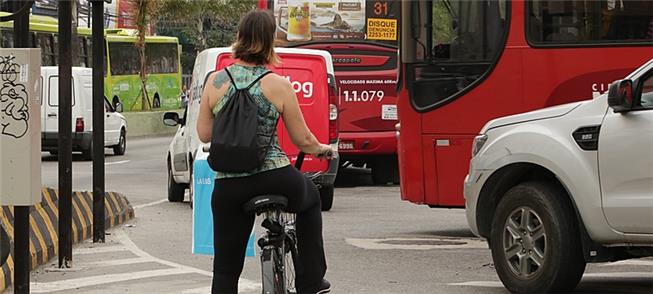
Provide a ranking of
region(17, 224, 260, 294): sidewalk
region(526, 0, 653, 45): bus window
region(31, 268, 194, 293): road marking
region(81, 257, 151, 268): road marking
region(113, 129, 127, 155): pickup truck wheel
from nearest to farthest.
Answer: region(17, 224, 260, 294): sidewalk → region(31, 268, 194, 293): road marking → region(81, 257, 151, 268): road marking → region(526, 0, 653, 45): bus window → region(113, 129, 127, 155): pickup truck wheel

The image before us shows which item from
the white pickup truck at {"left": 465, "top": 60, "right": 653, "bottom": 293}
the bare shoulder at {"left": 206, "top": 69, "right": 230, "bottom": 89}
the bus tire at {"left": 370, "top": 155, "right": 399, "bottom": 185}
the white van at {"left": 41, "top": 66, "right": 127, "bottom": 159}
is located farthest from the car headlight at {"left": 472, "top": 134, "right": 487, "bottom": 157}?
the white van at {"left": 41, "top": 66, "right": 127, "bottom": 159}

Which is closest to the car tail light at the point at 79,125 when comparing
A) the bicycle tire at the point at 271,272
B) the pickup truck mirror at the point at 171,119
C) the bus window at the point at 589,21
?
the pickup truck mirror at the point at 171,119

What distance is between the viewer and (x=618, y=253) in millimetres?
8930

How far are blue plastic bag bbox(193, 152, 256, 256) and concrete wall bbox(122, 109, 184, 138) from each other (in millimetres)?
34851

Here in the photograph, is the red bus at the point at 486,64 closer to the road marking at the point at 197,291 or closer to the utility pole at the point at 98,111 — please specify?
the utility pole at the point at 98,111

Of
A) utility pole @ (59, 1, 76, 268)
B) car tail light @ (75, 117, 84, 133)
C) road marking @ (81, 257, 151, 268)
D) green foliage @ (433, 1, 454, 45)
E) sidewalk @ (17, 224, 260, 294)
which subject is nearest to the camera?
sidewalk @ (17, 224, 260, 294)

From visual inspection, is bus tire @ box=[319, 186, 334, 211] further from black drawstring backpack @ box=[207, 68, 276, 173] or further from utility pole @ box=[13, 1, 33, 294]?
black drawstring backpack @ box=[207, 68, 276, 173]

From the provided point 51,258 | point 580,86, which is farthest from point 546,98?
point 51,258

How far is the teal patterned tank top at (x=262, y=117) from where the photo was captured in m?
6.60

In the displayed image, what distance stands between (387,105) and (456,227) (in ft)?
20.9

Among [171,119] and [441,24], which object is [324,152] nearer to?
[441,24]

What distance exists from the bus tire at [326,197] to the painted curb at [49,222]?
2884 mm

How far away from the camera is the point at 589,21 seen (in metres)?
12.6

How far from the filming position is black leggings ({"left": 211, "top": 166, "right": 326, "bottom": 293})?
21.6ft
